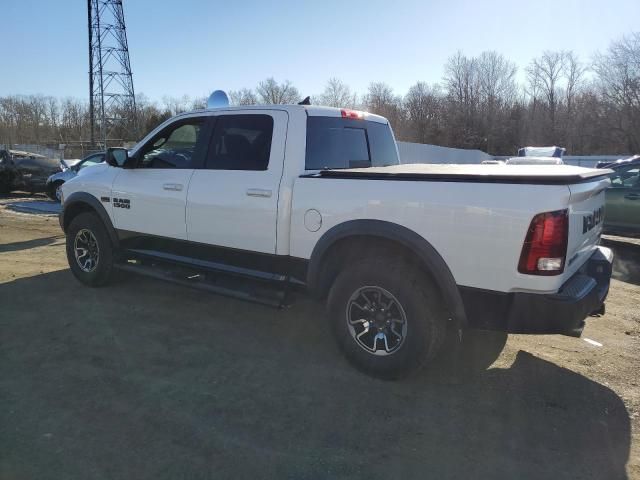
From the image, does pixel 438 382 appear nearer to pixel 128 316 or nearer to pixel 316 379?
pixel 316 379

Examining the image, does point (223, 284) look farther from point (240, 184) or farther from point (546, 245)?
point (546, 245)

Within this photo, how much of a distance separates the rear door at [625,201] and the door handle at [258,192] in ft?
24.6

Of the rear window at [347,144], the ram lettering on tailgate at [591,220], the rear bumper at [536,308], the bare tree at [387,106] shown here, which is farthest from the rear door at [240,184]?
the bare tree at [387,106]

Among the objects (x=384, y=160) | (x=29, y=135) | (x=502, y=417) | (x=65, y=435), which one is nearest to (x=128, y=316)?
(x=65, y=435)

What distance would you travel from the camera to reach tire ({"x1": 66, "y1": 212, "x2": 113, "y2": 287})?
18.3 feet

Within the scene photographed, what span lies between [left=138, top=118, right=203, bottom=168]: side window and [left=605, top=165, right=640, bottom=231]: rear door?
7752mm

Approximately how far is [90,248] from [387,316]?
12.9ft

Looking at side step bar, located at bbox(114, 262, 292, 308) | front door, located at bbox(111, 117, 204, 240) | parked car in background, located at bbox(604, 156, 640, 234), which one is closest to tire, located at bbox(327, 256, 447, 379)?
side step bar, located at bbox(114, 262, 292, 308)

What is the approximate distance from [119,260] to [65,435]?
2.89 m

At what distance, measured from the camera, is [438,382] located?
3.64m

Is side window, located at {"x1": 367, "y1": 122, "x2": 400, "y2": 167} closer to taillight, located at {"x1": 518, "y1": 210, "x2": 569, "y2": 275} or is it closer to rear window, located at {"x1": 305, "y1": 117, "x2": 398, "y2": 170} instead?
rear window, located at {"x1": 305, "y1": 117, "x2": 398, "y2": 170}

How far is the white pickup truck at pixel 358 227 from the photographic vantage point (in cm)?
300

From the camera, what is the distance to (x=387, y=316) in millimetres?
3555

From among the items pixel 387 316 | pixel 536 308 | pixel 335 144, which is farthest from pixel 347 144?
pixel 536 308
